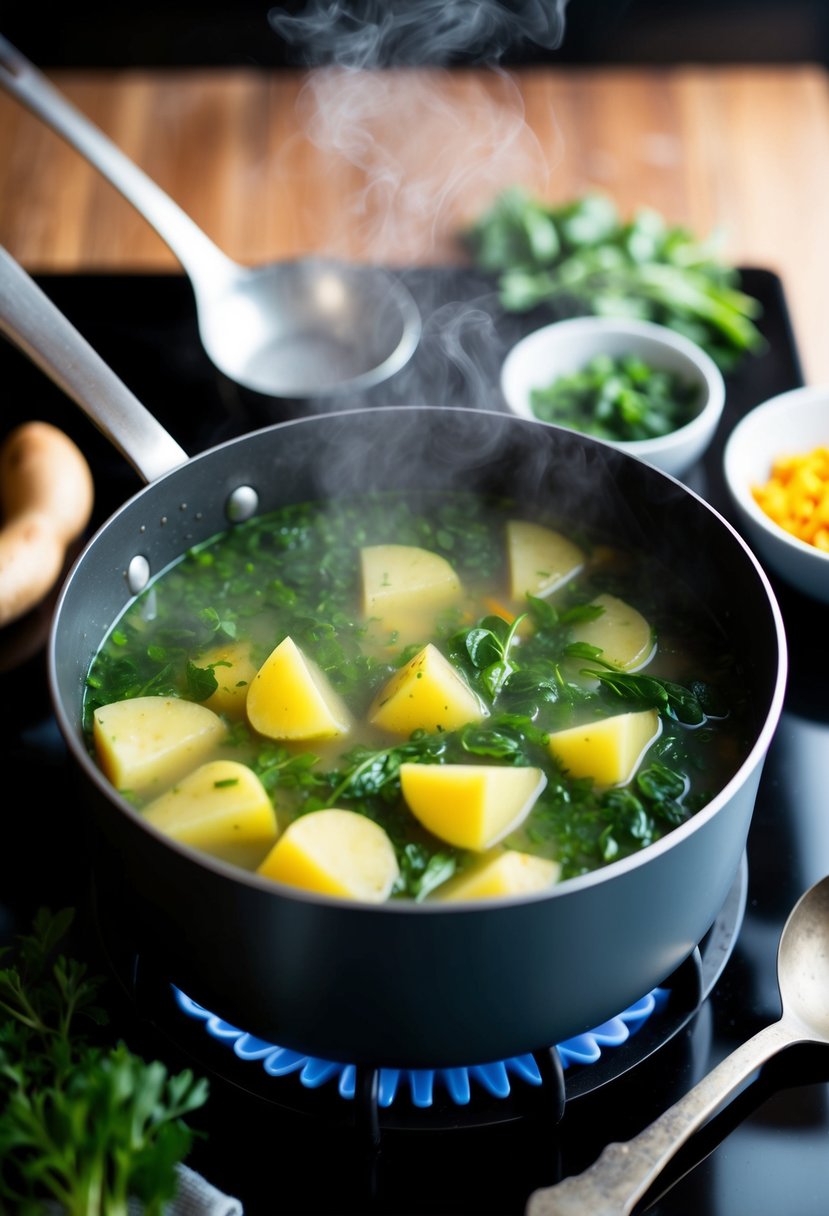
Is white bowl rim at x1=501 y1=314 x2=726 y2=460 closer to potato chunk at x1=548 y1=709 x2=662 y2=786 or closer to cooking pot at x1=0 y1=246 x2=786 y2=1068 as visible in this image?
cooking pot at x1=0 y1=246 x2=786 y2=1068

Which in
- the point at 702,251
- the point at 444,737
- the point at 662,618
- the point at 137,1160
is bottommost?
the point at 702,251

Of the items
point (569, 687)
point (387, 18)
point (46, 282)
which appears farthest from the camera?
point (387, 18)

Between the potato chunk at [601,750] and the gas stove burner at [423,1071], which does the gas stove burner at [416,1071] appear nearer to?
the gas stove burner at [423,1071]

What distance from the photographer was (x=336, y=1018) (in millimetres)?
1477

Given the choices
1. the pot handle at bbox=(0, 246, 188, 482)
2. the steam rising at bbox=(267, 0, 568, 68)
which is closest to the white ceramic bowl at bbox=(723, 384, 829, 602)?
the pot handle at bbox=(0, 246, 188, 482)

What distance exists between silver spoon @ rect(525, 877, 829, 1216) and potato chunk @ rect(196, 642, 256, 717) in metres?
0.84

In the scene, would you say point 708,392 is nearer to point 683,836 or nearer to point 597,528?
point 597,528

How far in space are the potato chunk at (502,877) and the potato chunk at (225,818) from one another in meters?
0.26

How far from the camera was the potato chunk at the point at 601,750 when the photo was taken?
1.76m

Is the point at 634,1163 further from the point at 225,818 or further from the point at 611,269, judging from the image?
the point at 611,269

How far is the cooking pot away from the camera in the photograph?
1354 millimetres

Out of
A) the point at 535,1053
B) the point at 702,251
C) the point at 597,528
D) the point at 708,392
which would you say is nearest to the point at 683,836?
the point at 535,1053

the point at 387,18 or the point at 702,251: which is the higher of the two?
the point at 387,18

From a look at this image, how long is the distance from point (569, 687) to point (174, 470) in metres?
0.74
